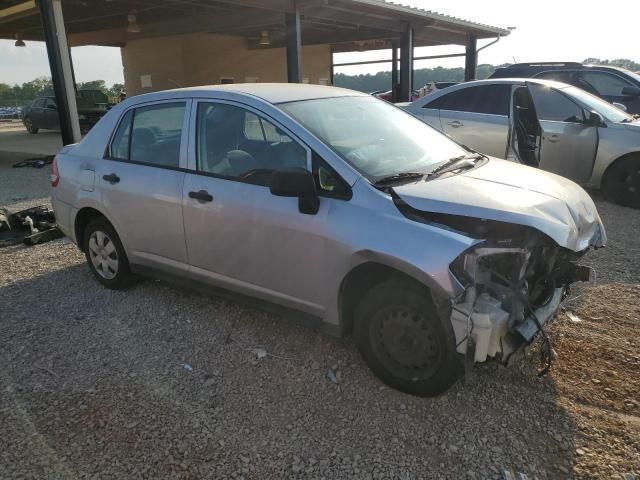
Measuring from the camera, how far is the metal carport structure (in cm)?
1028

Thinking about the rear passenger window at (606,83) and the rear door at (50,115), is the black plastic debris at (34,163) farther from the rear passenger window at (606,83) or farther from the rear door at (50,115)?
the rear passenger window at (606,83)

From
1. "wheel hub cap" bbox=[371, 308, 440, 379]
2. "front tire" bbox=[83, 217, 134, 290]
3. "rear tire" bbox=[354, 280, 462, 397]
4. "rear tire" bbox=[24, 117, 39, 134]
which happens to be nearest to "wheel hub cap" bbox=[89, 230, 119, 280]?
"front tire" bbox=[83, 217, 134, 290]

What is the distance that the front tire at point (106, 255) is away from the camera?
4.42 m

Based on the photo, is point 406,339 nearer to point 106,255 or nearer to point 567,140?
point 106,255

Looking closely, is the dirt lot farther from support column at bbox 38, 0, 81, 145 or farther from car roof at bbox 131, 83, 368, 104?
support column at bbox 38, 0, 81, 145

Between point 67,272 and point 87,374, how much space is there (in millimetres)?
2125

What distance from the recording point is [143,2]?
12602 mm

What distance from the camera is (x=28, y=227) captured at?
630 centimetres

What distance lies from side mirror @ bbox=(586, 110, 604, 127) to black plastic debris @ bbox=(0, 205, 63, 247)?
6968 millimetres

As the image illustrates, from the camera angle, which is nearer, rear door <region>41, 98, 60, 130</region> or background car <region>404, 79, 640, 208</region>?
background car <region>404, 79, 640, 208</region>

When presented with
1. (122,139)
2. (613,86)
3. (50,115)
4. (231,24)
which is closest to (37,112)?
(50,115)

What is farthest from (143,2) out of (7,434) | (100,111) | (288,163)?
(7,434)

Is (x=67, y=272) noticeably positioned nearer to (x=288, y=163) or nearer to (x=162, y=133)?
(x=162, y=133)

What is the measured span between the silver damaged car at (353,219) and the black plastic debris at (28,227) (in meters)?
2.27
